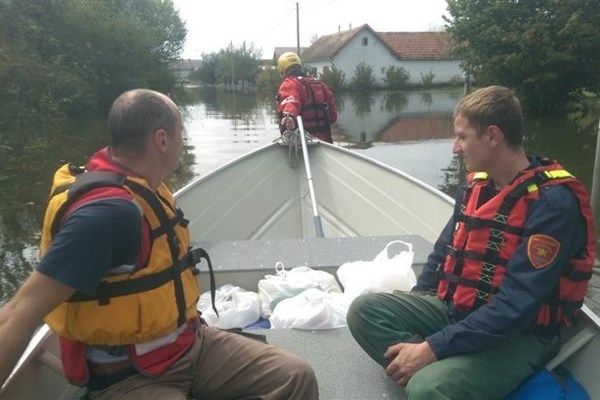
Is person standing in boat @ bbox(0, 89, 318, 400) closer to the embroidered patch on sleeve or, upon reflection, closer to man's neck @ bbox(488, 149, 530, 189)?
the embroidered patch on sleeve

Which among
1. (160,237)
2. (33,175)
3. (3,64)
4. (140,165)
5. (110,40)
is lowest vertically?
(33,175)

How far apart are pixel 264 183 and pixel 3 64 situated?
8405mm

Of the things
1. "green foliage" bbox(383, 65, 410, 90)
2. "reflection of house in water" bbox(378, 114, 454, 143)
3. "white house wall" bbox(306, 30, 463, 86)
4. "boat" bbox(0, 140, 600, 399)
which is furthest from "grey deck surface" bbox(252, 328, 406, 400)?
"white house wall" bbox(306, 30, 463, 86)

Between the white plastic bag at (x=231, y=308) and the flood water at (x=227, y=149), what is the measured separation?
2.99m

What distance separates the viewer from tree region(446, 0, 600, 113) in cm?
1689

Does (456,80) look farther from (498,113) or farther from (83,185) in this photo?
(83,185)

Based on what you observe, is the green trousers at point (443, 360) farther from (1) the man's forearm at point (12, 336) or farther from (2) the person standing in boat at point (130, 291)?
(1) the man's forearm at point (12, 336)

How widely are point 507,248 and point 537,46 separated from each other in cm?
1756

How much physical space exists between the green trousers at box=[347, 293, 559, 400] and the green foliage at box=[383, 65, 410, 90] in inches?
1610

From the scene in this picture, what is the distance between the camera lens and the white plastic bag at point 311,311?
2.41m

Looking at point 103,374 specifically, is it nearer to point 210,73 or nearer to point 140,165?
point 140,165

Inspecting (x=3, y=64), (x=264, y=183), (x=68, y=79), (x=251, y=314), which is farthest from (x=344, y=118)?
(x=251, y=314)

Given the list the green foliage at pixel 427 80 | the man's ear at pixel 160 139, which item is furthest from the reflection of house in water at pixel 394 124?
the green foliage at pixel 427 80

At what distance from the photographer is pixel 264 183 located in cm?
510
